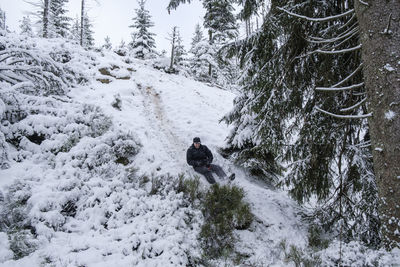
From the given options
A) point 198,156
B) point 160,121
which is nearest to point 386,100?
point 198,156

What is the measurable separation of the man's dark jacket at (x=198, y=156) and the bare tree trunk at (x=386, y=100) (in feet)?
15.4

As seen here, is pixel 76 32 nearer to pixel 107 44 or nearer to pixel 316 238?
pixel 107 44

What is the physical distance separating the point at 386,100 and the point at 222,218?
3641 mm

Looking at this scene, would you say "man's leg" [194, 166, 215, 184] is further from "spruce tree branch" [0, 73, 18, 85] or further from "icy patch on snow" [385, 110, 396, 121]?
"spruce tree branch" [0, 73, 18, 85]

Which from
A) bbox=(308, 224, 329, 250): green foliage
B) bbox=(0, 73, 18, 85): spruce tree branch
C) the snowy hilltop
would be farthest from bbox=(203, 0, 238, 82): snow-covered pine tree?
bbox=(308, 224, 329, 250): green foliage

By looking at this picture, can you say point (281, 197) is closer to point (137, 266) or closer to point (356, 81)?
point (356, 81)

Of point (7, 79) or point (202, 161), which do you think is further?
point (202, 161)

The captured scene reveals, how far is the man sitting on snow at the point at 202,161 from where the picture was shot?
20.7 ft

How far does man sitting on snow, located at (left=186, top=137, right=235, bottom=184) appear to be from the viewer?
6.32 meters

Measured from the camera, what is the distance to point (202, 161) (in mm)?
6680

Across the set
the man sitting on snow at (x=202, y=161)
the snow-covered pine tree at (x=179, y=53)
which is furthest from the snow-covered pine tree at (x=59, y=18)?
the man sitting on snow at (x=202, y=161)

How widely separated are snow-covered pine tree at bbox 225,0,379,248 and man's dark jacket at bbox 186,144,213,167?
2290 mm

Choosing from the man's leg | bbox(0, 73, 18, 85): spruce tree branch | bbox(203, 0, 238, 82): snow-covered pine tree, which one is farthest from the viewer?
bbox(203, 0, 238, 82): snow-covered pine tree

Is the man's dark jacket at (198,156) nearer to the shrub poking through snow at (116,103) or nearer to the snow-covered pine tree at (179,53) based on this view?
the shrub poking through snow at (116,103)
